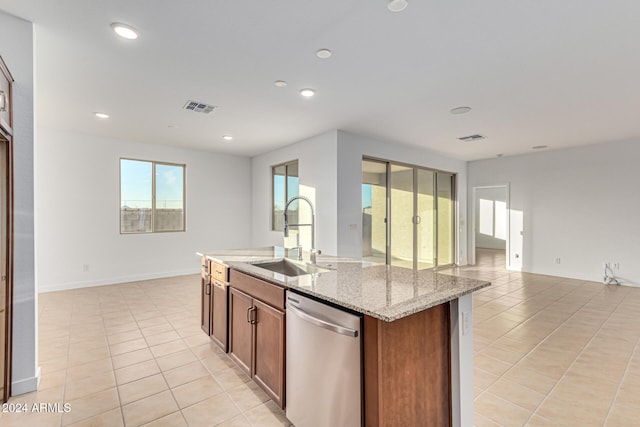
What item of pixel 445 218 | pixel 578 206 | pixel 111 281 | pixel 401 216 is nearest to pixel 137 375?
pixel 111 281

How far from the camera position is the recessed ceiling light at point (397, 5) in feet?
6.29

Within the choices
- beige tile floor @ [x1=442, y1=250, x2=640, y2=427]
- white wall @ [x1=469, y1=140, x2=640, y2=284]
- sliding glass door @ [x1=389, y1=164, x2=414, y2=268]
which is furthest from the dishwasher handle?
white wall @ [x1=469, y1=140, x2=640, y2=284]

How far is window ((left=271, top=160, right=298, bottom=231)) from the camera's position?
6000 mm

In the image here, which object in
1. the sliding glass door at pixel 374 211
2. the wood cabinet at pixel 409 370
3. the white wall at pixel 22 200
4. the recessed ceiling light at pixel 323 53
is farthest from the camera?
the sliding glass door at pixel 374 211

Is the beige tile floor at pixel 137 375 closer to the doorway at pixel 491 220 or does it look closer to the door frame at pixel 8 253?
the door frame at pixel 8 253

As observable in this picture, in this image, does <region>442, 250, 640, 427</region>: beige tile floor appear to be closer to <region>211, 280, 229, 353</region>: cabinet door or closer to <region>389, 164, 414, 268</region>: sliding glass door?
<region>389, 164, 414, 268</region>: sliding glass door

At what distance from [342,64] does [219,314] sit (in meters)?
2.55

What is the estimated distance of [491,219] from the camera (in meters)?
11.4

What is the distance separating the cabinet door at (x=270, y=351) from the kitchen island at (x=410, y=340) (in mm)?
133

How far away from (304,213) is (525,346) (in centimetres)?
371

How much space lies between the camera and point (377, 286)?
1688 millimetres

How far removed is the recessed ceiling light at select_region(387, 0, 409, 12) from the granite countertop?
5.81 ft

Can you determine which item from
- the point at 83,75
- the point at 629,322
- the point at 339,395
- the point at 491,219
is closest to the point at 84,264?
the point at 83,75

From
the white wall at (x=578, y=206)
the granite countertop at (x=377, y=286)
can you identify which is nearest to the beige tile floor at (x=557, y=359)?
the granite countertop at (x=377, y=286)
